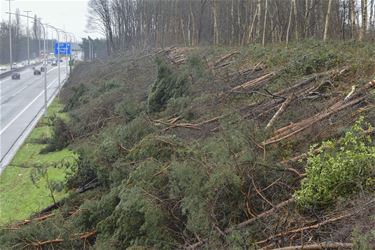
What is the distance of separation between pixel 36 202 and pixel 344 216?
31.9 feet

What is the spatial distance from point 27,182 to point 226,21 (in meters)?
27.6

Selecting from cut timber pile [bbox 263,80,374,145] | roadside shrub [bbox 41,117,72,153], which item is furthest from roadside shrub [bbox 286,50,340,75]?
roadside shrub [bbox 41,117,72,153]

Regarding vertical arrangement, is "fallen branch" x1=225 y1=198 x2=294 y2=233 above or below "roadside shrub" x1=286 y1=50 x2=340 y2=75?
below

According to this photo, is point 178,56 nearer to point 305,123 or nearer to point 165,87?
point 165,87

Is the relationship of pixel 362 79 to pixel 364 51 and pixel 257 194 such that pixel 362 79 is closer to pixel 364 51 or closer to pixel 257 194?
pixel 364 51

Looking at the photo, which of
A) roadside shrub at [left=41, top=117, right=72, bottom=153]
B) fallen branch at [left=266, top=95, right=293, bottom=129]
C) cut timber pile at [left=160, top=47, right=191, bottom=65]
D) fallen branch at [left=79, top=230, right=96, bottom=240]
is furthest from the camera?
cut timber pile at [left=160, top=47, right=191, bottom=65]

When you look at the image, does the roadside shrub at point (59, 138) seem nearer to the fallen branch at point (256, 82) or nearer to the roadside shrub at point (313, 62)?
the fallen branch at point (256, 82)

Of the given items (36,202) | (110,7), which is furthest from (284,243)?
(110,7)

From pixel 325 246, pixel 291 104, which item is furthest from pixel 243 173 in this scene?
pixel 291 104

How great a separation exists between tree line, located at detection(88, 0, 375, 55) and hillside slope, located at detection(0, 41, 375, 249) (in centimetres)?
675

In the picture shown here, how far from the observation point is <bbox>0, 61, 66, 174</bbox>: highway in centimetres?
2261

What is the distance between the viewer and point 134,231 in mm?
8125

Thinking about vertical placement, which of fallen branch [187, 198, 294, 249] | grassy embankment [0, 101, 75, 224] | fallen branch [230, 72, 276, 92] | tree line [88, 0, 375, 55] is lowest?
grassy embankment [0, 101, 75, 224]

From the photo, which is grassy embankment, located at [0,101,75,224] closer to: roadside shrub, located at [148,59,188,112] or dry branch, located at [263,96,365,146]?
roadside shrub, located at [148,59,188,112]
